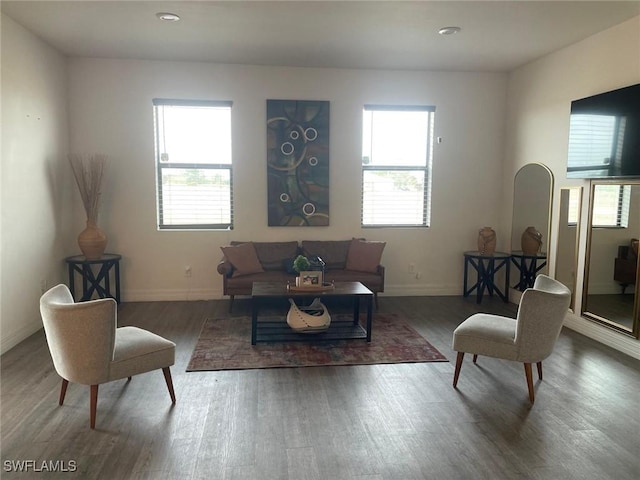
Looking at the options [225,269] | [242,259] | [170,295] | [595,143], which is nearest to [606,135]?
[595,143]

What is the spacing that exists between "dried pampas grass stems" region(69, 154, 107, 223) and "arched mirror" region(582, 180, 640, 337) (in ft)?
17.3

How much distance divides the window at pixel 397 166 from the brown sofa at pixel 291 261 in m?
0.64

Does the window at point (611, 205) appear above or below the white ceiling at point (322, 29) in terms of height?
below

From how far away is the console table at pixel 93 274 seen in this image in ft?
15.9

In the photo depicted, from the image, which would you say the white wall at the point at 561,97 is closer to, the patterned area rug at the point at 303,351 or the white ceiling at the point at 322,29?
the white ceiling at the point at 322,29

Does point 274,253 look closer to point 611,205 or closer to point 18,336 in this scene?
point 18,336

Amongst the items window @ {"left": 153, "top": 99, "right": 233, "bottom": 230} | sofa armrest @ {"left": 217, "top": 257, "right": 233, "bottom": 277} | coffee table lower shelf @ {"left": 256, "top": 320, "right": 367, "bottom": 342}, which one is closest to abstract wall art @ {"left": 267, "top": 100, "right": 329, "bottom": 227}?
window @ {"left": 153, "top": 99, "right": 233, "bottom": 230}

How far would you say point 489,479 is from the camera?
212 cm

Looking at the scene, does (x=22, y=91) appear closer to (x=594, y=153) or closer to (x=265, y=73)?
(x=265, y=73)

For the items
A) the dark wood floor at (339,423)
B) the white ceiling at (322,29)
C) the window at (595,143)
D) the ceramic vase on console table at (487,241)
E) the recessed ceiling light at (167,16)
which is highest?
the white ceiling at (322,29)

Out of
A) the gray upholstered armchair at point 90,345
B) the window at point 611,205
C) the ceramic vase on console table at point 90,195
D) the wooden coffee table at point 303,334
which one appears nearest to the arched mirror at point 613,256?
the window at point 611,205

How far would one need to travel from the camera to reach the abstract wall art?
5.48m

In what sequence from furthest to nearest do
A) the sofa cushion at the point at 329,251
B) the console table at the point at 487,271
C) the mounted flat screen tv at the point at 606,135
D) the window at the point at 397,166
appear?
1. the window at the point at 397,166
2. the console table at the point at 487,271
3. the sofa cushion at the point at 329,251
4. the mounted flat screen tv at the point at 606,135

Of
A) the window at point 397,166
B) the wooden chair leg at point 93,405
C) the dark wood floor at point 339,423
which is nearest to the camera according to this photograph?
the dark wood floor at point 339,423
